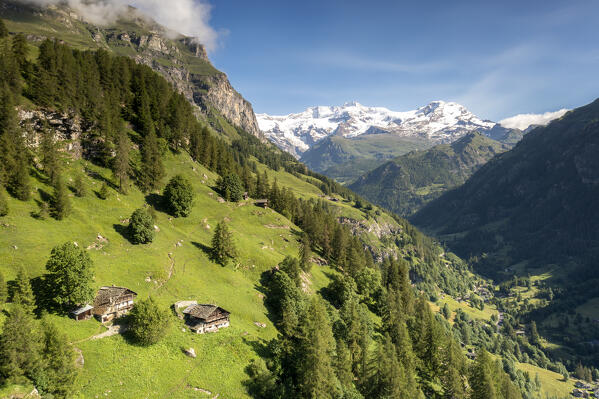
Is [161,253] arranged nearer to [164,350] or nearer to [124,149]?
[164,350]

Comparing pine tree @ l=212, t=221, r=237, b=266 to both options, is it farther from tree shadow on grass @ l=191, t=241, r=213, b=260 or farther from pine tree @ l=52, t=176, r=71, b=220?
pine tree @ l=52, t=176, r=71, b=220

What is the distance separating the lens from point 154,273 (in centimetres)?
6194

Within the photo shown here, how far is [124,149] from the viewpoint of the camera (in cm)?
8531

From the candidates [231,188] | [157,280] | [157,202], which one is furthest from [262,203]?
[157,280]

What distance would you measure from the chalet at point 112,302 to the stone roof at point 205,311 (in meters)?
9.97

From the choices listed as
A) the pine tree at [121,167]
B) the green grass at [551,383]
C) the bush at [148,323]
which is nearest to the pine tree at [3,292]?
the bush at [148,323]

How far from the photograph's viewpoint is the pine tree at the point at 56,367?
33.8 metres

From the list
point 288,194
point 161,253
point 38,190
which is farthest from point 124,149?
point 288,194

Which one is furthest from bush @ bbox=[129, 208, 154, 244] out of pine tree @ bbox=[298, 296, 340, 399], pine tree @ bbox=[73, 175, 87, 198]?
pine tree @ bbox=[298, 296, 340, 399]

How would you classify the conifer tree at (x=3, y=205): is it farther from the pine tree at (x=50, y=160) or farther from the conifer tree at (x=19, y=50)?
the conifer tree at (x=19, y=50)

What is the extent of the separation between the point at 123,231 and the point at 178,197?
21389 millimetres

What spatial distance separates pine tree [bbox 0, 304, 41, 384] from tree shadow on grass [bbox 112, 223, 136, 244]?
113 ft

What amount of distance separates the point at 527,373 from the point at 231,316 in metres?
208

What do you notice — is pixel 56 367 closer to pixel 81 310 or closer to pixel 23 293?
pixel 81 310
